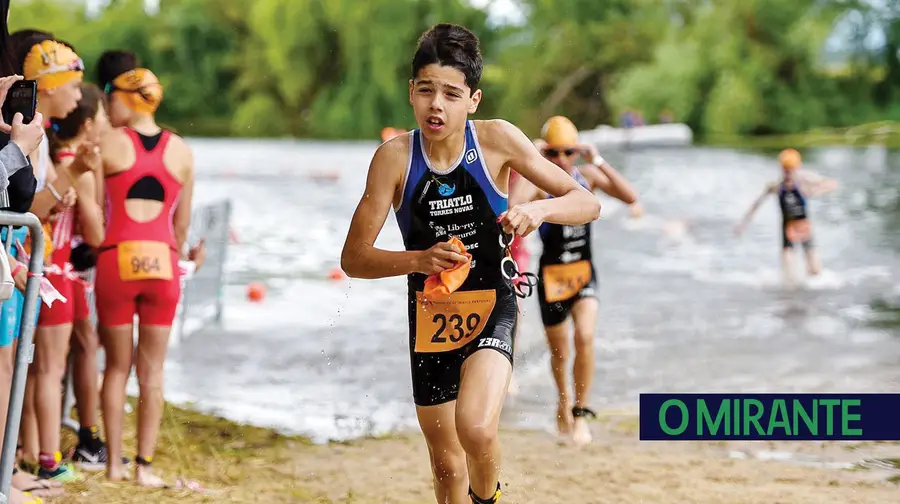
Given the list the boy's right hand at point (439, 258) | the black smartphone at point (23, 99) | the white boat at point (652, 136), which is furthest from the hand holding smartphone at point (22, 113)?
the white boat at point (652, 136)

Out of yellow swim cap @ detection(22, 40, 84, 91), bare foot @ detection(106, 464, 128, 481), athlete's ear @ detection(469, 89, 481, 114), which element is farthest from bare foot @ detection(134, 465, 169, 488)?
athlete's ear @ detection(469, 89, 481, 114)

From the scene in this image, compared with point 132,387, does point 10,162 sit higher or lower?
higher

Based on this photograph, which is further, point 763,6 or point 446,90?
point 763,6

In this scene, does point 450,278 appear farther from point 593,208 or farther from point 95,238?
point 95,238

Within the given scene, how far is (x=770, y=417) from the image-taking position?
6.15 m

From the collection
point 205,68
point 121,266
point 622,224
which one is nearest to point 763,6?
point 622,224

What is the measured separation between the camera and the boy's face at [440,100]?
3463 millimetres

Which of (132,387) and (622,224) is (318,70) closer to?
(622,224)

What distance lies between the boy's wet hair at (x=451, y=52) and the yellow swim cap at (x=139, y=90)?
5.40 ft

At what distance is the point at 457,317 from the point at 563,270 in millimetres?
2502

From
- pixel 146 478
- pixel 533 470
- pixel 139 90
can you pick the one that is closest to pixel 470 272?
pixel 139 90

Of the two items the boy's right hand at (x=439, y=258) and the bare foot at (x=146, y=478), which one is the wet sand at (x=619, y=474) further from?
the boy's right hand at (x=439, y=258)

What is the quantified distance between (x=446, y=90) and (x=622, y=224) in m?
25.0

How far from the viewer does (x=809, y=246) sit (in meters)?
13.8
